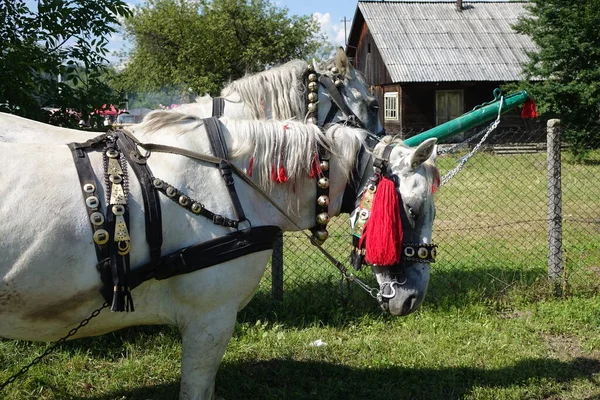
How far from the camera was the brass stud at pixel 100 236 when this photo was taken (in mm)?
2359

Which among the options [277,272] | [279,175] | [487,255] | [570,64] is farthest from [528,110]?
[570,64]

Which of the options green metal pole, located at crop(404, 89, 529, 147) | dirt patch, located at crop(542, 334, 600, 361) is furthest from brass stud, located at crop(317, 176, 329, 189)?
dirt patch, located at crop(542, 334, 600, 361)

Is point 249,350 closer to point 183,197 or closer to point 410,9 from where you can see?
point 183,197

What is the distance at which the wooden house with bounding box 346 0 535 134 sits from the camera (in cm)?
2192

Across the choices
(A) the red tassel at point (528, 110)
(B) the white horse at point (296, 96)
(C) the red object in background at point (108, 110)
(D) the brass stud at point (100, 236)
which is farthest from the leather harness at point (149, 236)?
(A) the red tassel at point (528, 110)

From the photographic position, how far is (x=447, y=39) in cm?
2328

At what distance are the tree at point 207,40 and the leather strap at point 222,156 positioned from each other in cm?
2588

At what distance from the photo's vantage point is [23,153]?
242 cm

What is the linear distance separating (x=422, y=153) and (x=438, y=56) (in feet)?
68.2

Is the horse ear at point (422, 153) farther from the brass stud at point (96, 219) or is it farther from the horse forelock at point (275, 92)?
the horse forelock at point (275, 92)

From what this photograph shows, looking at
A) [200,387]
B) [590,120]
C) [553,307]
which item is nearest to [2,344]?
[200,387]

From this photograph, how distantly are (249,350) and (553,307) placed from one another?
2.71 metres

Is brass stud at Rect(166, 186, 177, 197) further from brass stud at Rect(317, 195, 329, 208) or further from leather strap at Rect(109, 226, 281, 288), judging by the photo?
brass stud at Rect(317, 195, 329, 208)

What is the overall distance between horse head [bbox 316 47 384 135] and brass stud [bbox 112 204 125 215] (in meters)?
2.60
